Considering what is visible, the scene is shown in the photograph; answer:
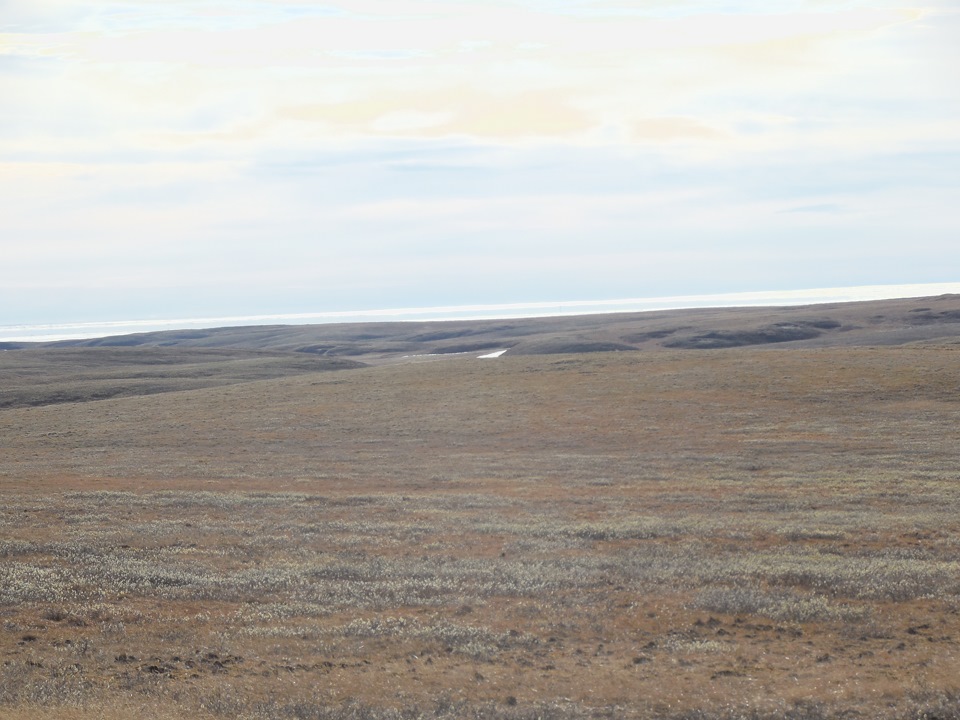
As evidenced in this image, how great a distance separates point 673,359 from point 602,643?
55.2 meters

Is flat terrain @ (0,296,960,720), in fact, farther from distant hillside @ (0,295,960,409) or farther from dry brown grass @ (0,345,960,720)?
distant hillside @ (0,295,960,409)

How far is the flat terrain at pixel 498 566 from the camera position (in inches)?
438

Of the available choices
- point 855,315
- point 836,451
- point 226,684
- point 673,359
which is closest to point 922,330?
point 855,315

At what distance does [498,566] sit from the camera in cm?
1752

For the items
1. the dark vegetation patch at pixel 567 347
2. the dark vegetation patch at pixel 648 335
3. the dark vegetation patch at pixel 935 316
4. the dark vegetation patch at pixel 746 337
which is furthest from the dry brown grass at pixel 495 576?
the dark vegetation patch at pixel 935 316

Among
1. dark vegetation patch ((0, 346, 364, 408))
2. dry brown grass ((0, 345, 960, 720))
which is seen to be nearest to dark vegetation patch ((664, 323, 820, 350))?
dark vegetation patch ((0, 346, 364, 408))

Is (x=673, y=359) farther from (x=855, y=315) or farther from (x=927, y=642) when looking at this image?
(x=855, y=315)

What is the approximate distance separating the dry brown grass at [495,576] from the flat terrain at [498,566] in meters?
0.07

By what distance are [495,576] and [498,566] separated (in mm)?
863

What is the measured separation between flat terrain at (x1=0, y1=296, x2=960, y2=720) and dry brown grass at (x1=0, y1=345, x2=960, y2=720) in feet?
0.25

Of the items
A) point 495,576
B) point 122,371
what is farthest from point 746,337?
point 495,576

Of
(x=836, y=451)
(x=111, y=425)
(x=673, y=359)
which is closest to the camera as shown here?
(x=836, y=451)

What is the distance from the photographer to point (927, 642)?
41.4 ft

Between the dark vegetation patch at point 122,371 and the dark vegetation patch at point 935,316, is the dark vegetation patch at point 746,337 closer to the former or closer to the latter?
the dark vegetation patch at point 935,316
